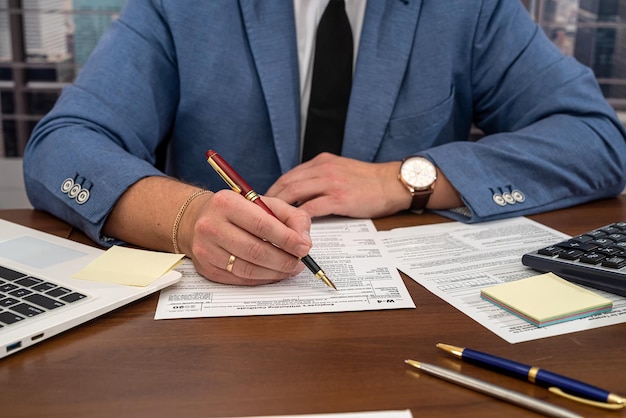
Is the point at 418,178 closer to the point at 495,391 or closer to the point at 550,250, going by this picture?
the point at 550,250

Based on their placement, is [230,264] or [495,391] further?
[230,264]

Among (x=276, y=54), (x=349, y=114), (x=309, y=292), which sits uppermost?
(x=276, y=54)

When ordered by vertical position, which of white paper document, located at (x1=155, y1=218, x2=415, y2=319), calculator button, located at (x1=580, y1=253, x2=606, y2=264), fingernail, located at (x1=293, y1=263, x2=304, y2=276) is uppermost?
calculator button, located at (x1=580, y1=253, x2=606, y2=264)

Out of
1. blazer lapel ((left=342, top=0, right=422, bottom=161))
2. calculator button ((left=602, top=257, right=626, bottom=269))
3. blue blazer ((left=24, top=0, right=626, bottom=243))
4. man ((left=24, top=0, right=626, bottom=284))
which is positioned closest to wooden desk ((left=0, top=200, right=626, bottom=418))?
calculator button ((left=602, top=257, right=626, bottom=269))

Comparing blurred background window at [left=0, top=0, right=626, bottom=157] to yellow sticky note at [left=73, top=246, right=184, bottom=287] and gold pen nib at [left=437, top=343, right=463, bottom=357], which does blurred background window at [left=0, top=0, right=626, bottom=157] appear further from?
gold pen nib at [left=437, top=343, right=463, bottom=357]

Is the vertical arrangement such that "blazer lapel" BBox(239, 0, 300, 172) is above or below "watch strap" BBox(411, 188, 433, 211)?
above

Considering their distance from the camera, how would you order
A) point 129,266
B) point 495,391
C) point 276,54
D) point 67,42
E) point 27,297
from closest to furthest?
point 495,391 < point 27,297 < point 129,266 < point 276,54 < point 67,42

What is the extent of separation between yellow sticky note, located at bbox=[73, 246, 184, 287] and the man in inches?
5.2

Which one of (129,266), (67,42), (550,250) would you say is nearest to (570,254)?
(550,250)

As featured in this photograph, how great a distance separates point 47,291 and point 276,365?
0.28 meters

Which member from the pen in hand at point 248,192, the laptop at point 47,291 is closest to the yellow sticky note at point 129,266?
the laptop at point 47,291

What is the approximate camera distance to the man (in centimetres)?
108

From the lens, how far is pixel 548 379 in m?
0.58

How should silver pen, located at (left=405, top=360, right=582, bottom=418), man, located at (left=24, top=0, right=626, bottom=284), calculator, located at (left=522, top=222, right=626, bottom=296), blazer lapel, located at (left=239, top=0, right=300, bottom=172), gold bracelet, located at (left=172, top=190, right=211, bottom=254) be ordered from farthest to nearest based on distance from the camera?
1. blazer lapel, located at (left=239, top=0, right=300, bottom=172)
2. man, located at (left=24, top=0, right=626, bottom=284)
3. gold bracelet, located at (left=172, top=190, right=211, bottom=254)
4. calculator, located at (left=522, top=222, right=626, bottom=296)
5. silver pen, located at (left=405, top=360, right=582, bottom=418)
